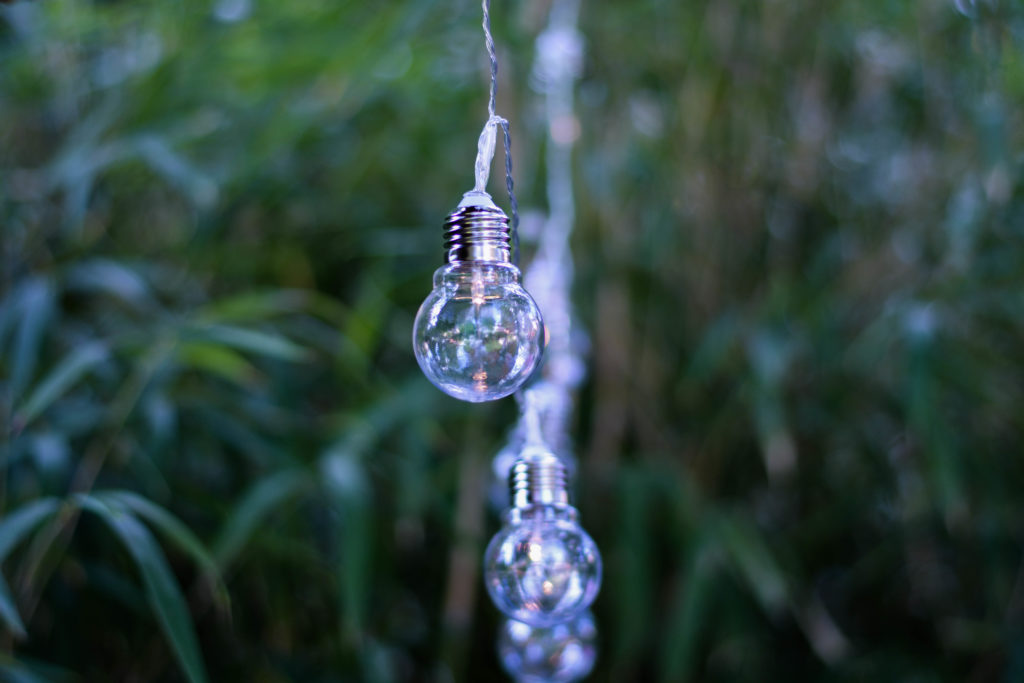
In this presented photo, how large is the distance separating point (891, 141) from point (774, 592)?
61 cm

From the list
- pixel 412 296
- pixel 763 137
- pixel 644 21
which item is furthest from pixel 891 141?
pixel 412 296

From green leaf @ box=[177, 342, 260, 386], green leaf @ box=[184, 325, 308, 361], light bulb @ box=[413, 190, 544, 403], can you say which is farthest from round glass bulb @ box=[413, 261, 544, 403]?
green leaf @ box=[177, 342, 260, 386]

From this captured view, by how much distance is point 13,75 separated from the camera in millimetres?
922

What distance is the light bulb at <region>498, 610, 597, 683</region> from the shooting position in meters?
0.48

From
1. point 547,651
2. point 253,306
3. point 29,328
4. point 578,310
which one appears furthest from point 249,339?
point 578,310

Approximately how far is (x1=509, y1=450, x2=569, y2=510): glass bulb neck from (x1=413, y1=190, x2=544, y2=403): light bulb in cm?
8

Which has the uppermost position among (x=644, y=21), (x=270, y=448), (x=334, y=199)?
(x=644, y=21)

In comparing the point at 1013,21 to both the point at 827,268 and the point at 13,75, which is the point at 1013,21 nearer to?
the point at 827,268

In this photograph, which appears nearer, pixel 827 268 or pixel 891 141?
pixel 827 268

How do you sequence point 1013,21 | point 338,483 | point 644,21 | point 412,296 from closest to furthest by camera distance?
point 338,483 < point 1013,21 < point 412,296 < point 644,21

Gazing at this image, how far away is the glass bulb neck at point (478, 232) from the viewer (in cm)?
31

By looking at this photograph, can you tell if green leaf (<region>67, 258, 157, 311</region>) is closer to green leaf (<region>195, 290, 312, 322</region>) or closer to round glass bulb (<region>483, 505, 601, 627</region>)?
green leaf (<region>195, 290, 312, 322</region>)

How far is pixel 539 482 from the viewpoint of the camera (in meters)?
0.38

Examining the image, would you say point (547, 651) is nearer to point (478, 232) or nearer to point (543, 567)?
point (543, 567)
